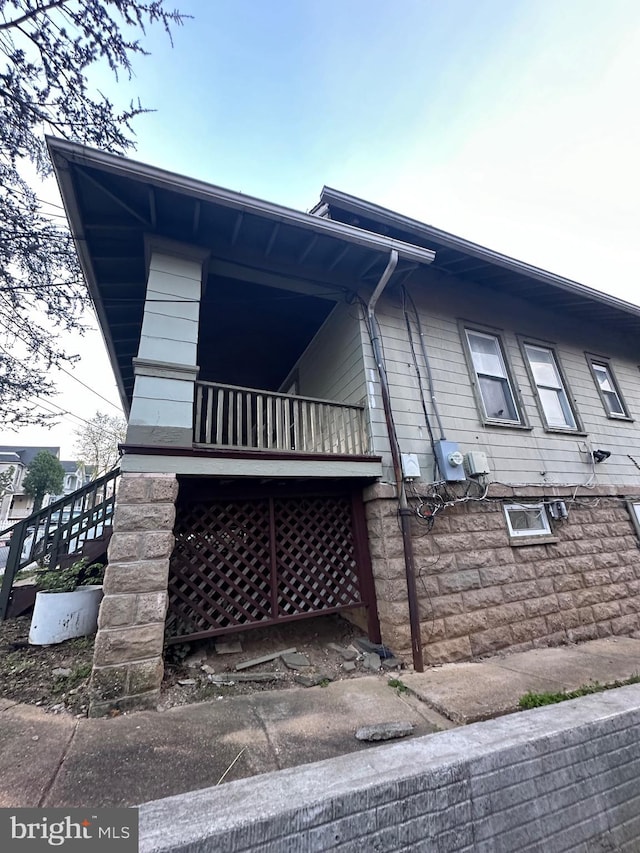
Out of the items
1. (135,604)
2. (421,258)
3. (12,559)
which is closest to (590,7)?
(421,258)

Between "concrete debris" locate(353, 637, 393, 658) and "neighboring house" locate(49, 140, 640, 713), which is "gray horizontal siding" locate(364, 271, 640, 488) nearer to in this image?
"neighboring house" locate(49, 140, 640, 713)

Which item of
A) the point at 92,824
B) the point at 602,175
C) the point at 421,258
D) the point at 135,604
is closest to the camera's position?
the point at 92,824

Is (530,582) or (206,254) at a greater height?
(206,254)

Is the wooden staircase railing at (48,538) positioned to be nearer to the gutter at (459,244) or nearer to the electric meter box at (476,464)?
the electric meter box at (476,464)

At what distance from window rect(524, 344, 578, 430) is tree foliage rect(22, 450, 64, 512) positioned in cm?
2950

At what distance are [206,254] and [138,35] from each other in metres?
2.18

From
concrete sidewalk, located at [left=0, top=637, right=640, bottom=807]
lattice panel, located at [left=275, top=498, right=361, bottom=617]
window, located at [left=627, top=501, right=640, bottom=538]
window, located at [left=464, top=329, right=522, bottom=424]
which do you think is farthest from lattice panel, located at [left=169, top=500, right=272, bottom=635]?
window, located at [left=627, top=501, right=640, bottom=538]

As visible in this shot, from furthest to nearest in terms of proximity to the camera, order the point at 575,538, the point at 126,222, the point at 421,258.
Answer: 1. the point at 575,538
2. the point at 421,258
3. the point at 126,222

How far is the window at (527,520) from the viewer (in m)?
4.60

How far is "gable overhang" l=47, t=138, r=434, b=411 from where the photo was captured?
11.0 ft

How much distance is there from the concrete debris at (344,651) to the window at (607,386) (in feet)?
20.6

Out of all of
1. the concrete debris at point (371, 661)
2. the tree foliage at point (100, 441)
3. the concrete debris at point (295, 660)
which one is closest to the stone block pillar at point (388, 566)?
the concrete debris at point (371, 661)

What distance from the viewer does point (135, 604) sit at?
8.96ft

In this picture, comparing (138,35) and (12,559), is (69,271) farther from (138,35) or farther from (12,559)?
(12,559)
